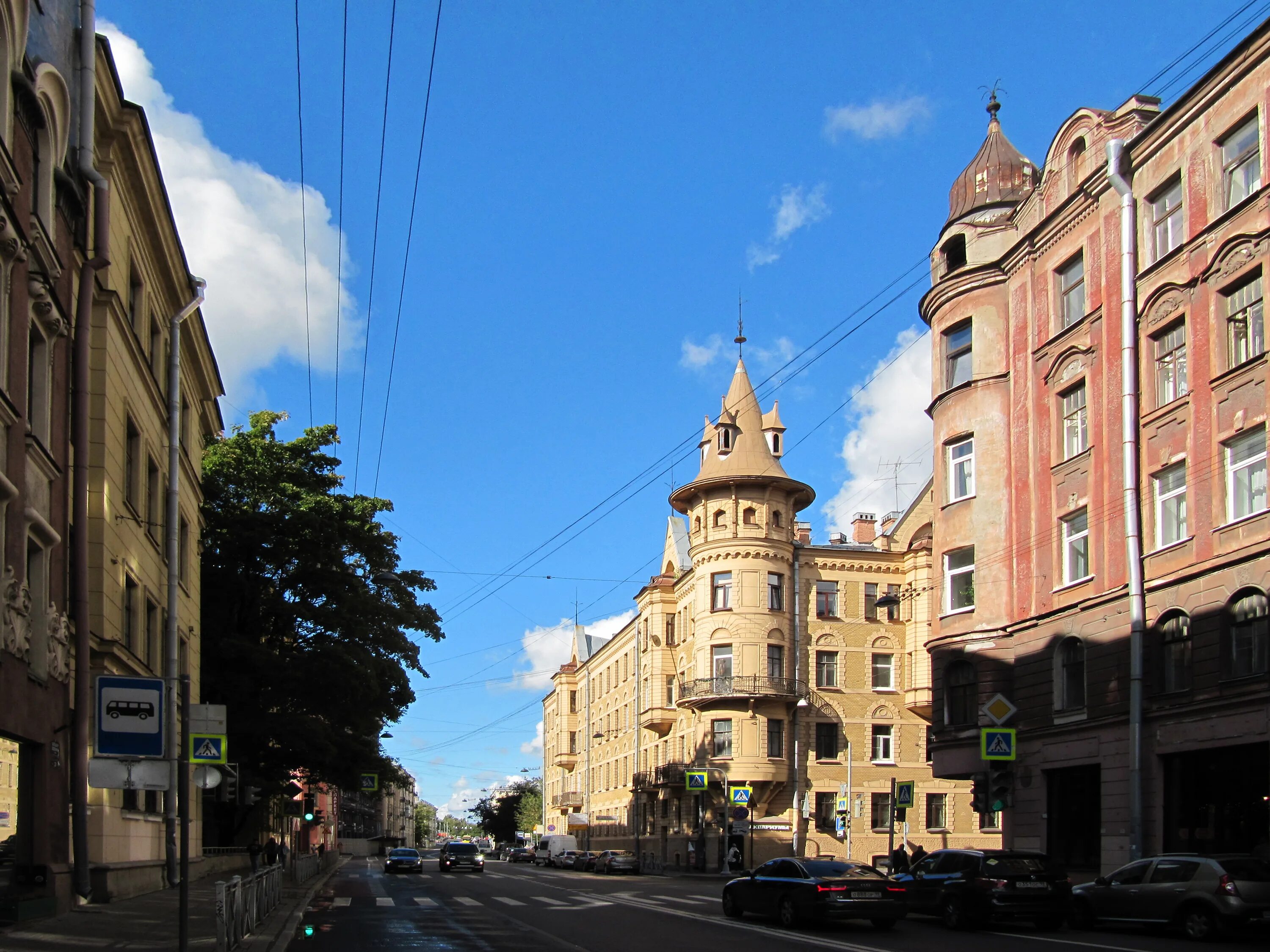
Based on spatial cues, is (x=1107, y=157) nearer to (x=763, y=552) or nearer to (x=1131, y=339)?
(x=1131, y=339)

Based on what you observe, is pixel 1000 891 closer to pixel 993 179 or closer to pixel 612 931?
pixel 612 931

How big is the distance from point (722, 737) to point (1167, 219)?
115ft

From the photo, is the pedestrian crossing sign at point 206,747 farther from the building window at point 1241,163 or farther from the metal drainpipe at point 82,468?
the building window at point 1241,163

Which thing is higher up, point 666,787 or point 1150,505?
point 1150,505

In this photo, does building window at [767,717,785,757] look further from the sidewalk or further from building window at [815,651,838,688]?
the sidewalk

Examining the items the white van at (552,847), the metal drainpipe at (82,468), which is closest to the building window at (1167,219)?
the metal drainpipe at (82,468)

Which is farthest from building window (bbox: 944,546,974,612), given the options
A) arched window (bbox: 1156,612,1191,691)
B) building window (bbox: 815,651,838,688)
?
building window (bbox: 815,651,838,688)

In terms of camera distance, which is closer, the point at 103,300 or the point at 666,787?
the point at 103,300

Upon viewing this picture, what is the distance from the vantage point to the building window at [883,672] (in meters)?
60.1

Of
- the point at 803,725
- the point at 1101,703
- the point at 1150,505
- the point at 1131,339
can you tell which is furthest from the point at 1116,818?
the point at 803,725

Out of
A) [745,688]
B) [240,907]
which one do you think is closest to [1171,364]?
[240,907]

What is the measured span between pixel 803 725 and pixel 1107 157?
34392mm

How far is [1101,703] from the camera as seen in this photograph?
28156mm

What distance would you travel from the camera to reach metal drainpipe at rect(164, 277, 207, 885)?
27.2 m
